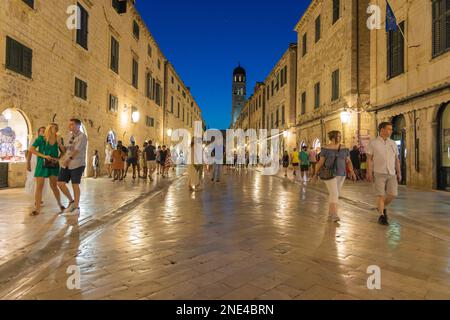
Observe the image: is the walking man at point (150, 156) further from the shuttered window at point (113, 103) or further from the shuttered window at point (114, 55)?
the shuttered window at point (114, 55)

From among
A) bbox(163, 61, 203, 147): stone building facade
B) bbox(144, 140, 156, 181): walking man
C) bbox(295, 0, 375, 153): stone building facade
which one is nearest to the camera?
bbox(144, 140, 156, 181): walking man

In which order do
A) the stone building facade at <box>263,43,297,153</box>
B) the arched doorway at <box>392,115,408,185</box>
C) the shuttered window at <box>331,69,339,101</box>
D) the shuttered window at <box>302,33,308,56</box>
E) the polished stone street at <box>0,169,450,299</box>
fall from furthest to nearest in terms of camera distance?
the stone building facade at <box>263,43,297,153</box> < the shuttered window at <box>302,33,308,56</box> < the shuttered window at <box>331,69,339,101</box> < the arched doorway at <box>392,115,408,185</box> < the polished stone street at <box>0,169,450,299</box>

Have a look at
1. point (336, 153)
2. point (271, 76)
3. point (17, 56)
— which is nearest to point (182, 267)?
point (336, 153)

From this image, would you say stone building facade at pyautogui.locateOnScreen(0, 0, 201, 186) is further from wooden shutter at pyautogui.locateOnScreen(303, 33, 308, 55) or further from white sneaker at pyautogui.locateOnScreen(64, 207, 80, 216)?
Answer: wooden shutter at pyautogui.locateOnScreen(303, 33, 308, 55)

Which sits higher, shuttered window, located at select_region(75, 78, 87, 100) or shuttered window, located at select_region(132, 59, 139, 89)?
shuttered window, located at select_region(132, 59, 139, 89)

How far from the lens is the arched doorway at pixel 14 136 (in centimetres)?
1213

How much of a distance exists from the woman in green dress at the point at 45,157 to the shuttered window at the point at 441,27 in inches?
482

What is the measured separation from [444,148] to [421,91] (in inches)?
87.1

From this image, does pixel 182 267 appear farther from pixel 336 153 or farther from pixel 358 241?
pixel 336 153

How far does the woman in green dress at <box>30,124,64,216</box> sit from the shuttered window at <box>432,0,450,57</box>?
12239mm

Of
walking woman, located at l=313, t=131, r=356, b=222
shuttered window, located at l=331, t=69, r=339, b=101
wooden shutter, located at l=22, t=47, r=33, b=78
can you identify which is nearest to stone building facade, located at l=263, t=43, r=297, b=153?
shuttered window, located at l=331, t=69, r=339, b=101

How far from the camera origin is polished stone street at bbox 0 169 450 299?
129 inches

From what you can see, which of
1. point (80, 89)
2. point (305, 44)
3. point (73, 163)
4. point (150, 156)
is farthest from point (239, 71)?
point (73, 163)

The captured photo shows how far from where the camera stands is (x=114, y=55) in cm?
2162
